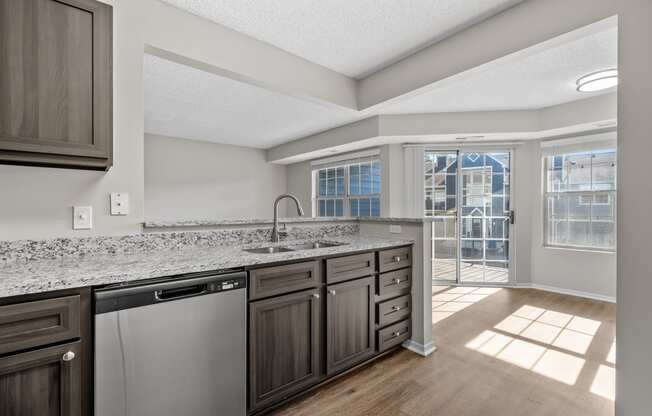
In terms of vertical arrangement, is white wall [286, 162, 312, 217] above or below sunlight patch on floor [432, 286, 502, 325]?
above

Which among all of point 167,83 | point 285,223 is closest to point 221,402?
point 285,223

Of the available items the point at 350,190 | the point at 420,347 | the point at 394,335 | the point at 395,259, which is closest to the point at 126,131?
the point at 395,259

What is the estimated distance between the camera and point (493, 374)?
2170 mm

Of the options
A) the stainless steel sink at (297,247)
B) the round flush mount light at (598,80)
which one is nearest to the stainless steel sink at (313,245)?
the stainless steel sink at (297,247)

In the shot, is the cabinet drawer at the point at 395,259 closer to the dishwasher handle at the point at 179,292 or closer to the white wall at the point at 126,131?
the dishwasher handle at the point at 179,292

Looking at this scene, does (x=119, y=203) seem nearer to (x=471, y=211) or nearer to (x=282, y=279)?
(x=282, y=279)

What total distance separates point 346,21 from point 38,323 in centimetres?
236

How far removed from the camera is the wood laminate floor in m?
1.81

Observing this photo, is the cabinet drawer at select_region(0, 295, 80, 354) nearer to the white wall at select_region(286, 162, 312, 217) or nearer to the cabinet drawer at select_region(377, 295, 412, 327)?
the cabinet drawer at select_region(377, 295, 412, 327)

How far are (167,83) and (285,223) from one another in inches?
79.6

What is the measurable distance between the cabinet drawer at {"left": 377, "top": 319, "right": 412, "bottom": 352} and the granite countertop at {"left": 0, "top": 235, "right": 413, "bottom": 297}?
839mm

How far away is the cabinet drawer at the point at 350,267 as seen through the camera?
6.38 ft

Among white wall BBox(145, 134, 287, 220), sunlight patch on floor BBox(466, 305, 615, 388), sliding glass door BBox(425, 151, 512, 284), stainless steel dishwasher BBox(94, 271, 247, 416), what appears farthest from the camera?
white wall BBox(145, 134, 287, 220)

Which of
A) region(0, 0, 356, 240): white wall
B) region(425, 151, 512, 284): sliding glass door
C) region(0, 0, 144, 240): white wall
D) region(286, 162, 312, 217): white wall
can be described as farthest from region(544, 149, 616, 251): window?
region(0, 0, 144, 240): white wall
